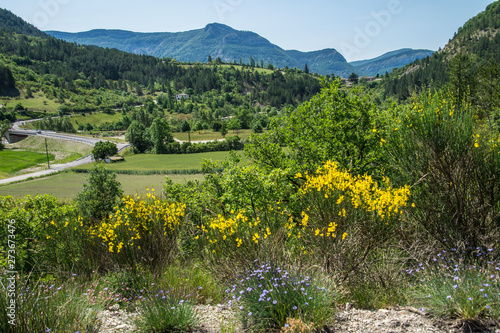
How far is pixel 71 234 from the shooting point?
24.0 ft

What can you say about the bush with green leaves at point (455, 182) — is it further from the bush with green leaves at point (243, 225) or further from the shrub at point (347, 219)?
the bush with green leaves at point (243, 225)

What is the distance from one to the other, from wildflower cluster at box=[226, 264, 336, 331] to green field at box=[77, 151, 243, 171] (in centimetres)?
5863

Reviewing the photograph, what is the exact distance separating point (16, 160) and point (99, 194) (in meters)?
77.8

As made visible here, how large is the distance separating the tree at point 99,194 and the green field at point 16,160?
56.1m

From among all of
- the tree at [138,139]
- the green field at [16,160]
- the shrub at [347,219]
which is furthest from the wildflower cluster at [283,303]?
the tree at [138,139]

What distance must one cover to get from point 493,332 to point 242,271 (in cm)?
330

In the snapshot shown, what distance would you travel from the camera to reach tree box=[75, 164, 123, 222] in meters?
25.5

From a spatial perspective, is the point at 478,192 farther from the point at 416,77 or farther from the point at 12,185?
the point at 416,77

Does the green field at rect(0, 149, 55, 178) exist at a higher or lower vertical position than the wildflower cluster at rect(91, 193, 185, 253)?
lower

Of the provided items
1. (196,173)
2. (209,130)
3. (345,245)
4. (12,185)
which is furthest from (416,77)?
(345,245)

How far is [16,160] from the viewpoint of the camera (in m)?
85.2

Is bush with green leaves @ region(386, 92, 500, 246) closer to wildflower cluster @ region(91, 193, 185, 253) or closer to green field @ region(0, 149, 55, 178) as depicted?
wildflower cluster @ region(91, 193, 185, 253)

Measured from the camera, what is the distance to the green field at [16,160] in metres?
73.5

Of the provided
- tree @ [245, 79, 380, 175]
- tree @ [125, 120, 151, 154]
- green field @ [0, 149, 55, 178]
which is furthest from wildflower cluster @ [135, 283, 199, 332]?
tree @ [125, 120, 151, 154]
